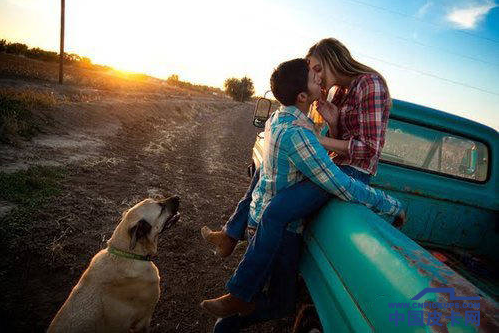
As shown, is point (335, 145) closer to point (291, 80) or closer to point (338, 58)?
point (291, 80)

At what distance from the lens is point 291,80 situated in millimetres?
2100

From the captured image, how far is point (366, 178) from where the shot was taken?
2.22m

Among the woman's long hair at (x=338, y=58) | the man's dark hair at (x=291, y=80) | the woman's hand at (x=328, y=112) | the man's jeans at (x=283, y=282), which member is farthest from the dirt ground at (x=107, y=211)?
the woman's long hair at (x=338, y=58)

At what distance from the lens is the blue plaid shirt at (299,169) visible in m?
1.73

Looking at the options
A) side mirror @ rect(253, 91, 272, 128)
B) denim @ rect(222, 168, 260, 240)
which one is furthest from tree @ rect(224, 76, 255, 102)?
denim @ rect(222, 168, 260, 240)

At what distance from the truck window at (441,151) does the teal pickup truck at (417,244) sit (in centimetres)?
1

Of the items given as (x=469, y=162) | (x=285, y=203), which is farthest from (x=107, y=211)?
(x=469, y=162)

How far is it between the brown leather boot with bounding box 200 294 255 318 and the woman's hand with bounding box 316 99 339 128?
147 centimetres

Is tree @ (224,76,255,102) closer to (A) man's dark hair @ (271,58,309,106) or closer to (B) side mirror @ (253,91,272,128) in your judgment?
(B) side mirror @ (253,91,272,128)

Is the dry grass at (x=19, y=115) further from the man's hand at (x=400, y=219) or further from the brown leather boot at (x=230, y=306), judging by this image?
the man's hand at (x=400, y=219)

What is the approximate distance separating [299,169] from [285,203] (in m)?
0.24

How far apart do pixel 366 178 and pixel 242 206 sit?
1.08 meters

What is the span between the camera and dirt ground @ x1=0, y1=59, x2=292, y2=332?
288 centimetres

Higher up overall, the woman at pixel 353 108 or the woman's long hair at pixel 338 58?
the woman's long hair at pixel 338 58
